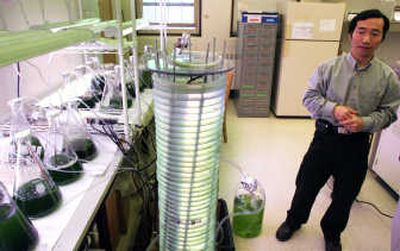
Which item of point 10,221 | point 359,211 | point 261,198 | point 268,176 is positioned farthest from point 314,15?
point 10,221

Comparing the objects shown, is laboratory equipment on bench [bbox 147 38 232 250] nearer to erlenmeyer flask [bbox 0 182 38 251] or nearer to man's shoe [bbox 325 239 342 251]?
erlenmeyer flask [bbox 0 182 38 251]

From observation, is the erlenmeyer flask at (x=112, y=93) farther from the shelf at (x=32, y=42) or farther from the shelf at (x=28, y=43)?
the shelf at (x=28, y=43)

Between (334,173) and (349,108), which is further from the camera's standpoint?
(334,173)

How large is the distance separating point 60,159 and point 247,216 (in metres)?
1.27

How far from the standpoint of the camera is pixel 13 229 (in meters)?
0.79

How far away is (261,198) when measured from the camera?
2.03 meters

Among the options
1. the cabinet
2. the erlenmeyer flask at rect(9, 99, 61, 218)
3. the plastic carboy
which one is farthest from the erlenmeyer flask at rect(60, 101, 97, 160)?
the cabinet

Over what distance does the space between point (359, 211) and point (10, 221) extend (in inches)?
91.9

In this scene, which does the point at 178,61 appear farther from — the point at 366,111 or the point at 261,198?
the point at 261,198

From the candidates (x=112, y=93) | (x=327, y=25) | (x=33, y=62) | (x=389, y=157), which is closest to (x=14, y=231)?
(x=112, y=93)

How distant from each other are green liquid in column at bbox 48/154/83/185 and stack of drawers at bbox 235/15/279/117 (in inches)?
120

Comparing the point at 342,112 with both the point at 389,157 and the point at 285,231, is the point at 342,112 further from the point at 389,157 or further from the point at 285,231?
the point at 389,157

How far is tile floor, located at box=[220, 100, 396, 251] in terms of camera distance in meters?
2.01

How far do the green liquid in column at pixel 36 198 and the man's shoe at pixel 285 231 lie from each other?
151 centimetres
